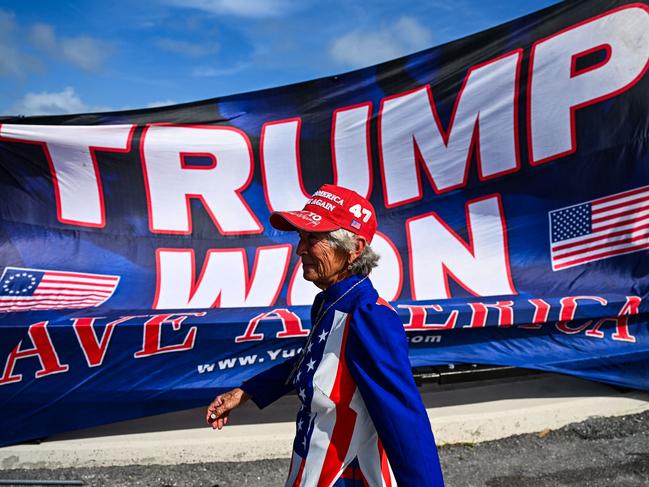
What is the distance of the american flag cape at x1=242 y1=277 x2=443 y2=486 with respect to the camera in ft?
4.74

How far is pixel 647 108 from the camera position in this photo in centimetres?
492

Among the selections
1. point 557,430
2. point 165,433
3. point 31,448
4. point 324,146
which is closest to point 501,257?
point 557,430

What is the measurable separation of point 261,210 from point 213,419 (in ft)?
10.8

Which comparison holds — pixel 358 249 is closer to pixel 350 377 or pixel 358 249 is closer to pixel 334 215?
pixel 334 215

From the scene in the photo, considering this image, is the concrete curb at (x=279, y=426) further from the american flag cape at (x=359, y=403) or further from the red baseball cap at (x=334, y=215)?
the red baseball cap at (x=334, y=215)

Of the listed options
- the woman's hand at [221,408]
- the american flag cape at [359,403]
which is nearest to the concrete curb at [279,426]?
the woman's hand at [221,408]

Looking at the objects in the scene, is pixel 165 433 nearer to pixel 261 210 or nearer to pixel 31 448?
pixel 31 448

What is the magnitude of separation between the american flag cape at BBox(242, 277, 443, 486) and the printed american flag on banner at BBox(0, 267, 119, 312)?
3008 millimetres

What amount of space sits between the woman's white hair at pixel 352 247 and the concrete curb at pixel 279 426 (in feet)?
8.53

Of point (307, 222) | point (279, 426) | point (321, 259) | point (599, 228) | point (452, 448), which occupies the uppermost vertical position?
point (307, 222)

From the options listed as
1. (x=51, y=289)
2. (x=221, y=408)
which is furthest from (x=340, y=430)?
(x=51, y=289)

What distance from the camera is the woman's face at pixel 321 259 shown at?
70.6 inches

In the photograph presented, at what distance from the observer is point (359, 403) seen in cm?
165

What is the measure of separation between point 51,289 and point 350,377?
A: 3.53 m
